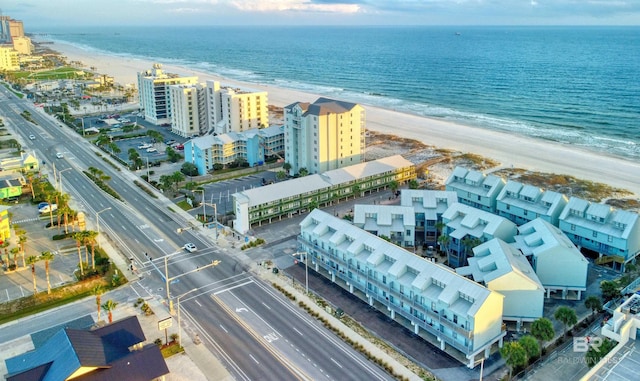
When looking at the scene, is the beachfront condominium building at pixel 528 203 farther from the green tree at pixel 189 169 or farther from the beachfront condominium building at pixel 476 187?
the green tree at pixel 189 169

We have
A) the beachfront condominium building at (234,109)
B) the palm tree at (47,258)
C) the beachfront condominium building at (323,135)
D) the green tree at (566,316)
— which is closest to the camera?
the green tree at (566,316)

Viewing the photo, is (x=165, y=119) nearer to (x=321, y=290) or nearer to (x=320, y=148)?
(x=320, y=148)

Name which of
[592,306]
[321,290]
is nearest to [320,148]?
[321,290]

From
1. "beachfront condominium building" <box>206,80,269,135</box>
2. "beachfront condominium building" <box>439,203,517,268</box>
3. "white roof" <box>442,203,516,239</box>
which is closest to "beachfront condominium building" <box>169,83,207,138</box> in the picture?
"beachfront condominium building" <box>206,80,269,135</box>

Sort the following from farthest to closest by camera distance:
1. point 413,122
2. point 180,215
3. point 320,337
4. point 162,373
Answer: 1. point 413,122
2. point 180,215
3. point 320,337
4. point 162,373

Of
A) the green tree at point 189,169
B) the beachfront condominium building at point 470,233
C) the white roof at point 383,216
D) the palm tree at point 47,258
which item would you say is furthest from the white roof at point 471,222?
the green tree at point 189,169

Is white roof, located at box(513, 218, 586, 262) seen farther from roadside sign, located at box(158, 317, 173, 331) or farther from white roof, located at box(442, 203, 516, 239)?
roadside sign, located at box(158, 317, 173, 331)

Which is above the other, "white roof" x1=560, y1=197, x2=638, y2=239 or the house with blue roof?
"white roof" x1=560, y1=197, x2=638, y2=239
